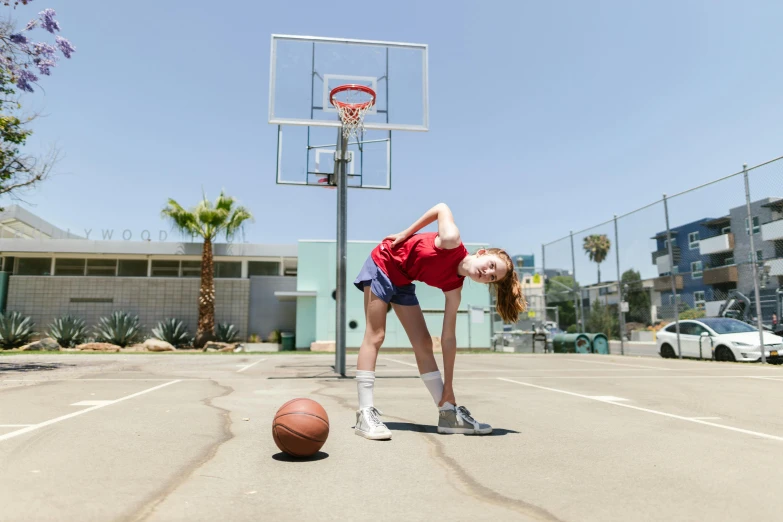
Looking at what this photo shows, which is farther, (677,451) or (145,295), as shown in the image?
(145,295)

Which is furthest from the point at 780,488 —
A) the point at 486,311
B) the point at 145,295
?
the point at 145,295

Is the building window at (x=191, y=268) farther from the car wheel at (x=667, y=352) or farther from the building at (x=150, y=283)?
the car wheel at (x=667, y=352)

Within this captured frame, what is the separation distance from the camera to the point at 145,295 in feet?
89.4

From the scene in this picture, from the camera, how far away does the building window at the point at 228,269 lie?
28.2m

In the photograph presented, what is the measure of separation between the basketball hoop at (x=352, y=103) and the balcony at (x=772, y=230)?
9866 mm

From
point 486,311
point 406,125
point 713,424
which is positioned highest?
point 406,125

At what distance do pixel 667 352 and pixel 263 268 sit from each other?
19.2m

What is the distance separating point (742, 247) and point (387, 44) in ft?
32.6

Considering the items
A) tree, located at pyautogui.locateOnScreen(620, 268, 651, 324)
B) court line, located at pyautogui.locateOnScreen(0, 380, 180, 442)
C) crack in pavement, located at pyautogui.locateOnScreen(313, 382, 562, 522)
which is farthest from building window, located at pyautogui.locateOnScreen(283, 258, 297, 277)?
crack in pavement, located at pyautogui.locateOnScreen(313, 382, 562, 522)

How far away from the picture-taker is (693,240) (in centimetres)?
1544

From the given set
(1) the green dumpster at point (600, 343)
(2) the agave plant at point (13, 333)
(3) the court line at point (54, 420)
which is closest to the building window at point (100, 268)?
(2) the agave plant at point (13, 333)

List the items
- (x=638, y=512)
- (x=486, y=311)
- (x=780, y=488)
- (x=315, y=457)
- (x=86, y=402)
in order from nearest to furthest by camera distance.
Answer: (x=638, y=512), (x=780, y=488), (x=315, y=457), (x=86, y=402), (x=486, y=311)

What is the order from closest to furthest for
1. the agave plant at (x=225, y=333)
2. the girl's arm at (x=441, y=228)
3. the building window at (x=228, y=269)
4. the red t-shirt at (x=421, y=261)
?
the girl's arm at (x=441, y=228), the red t-shirt at (x=421, y=261), the agave plant at (x=225, y=333), the building window at (x=228, y=269)

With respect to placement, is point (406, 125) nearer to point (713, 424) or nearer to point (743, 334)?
point (713, 424)
